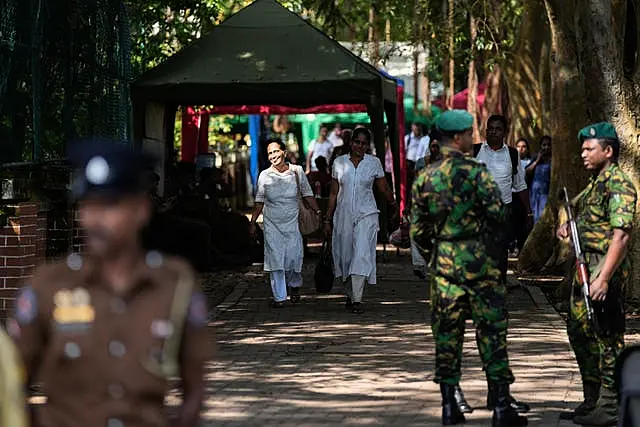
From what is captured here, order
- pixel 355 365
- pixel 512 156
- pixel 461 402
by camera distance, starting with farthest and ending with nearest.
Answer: pixel 512 156 < pixel 355 365 < pixel 461 402

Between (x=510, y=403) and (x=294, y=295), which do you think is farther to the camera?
(x=294, y=295)

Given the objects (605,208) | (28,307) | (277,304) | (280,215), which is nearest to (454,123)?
(605,208)

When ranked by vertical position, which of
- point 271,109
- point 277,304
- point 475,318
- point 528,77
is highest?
point 528,77

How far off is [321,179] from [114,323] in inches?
774

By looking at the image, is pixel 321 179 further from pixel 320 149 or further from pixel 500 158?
pixel 320 149

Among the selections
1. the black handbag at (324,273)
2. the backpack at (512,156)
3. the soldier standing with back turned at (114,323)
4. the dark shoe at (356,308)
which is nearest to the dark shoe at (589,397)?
the soldier standing with back turned at (114,323)

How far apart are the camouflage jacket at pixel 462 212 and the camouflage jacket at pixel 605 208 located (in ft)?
2.22

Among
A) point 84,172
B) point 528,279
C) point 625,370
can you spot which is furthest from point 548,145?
point 84,172

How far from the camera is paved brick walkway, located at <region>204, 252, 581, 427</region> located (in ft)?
30.0

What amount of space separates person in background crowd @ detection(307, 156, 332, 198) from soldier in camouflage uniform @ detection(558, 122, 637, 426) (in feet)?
47.8

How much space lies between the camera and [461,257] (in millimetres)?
8227

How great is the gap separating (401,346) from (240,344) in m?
1.30

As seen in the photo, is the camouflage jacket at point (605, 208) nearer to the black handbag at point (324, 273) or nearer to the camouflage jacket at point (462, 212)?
the camouflage jacket at point (462, 212)

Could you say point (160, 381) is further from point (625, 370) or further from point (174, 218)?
point (174, 218)
